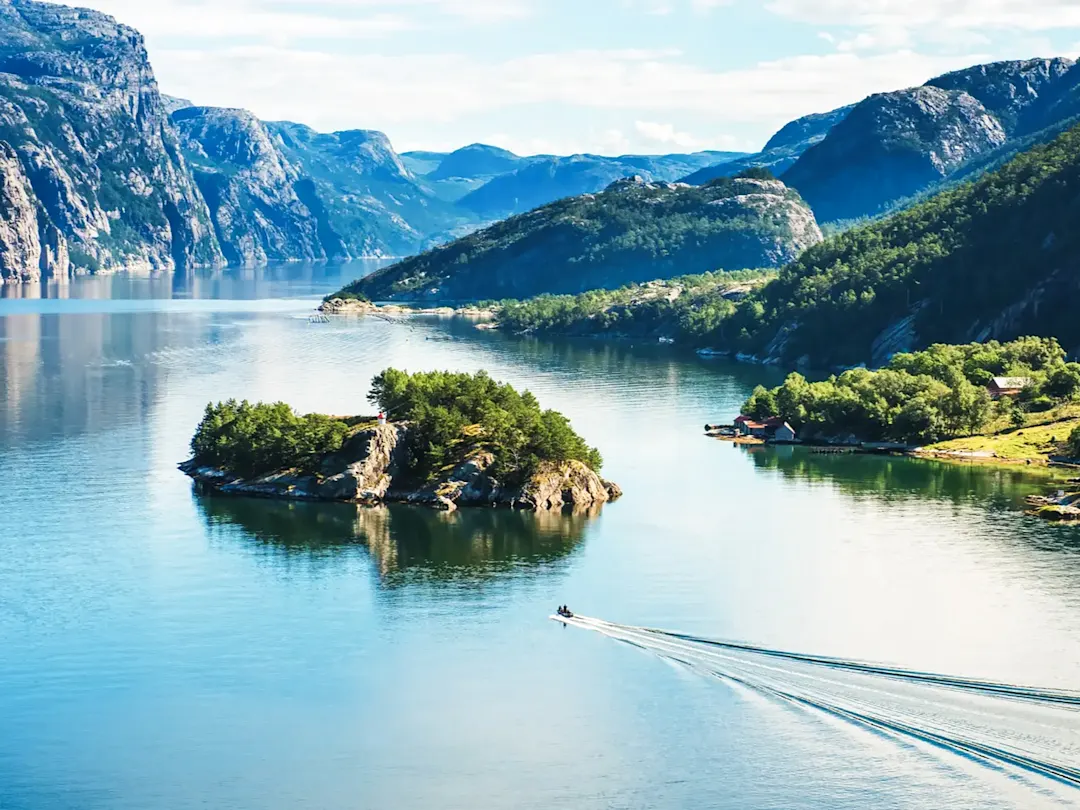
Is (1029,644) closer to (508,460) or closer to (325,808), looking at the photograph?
(325,808)

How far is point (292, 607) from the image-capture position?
3952 inches

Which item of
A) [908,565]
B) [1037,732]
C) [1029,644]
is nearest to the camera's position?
[1037,732]

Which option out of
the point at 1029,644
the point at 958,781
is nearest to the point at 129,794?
the point at 958,781

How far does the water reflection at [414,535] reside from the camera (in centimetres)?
11150

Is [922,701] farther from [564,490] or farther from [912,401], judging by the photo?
[912,401]

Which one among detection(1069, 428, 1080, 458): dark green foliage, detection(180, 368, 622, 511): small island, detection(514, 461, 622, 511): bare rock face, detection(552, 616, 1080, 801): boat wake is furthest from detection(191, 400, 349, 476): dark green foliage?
detection(1069, 428, 1080, 458): dark green foliage

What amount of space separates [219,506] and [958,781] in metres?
77.9

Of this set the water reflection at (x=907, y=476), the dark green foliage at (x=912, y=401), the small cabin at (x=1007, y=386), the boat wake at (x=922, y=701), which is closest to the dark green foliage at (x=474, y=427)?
the water reflection at (x=907, y=476)

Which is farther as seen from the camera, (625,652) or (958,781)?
(625,652)

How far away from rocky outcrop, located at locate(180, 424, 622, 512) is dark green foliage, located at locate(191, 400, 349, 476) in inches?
Answer: 60.1

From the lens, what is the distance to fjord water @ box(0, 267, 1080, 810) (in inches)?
2844

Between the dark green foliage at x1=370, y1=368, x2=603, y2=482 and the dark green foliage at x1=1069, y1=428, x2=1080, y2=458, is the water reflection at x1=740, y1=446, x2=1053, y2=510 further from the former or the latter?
the dark green foliage at x1=370, y1=368, x2=603, y2=482

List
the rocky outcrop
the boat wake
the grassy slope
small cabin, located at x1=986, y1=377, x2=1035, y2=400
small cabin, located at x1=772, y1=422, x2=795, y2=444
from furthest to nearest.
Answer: small cabin, located at x1=986, y1=377, x2=1035, y2=400 < small cabin, located at x1=772, y1=422, x2=795, y2=444 < the grassy slope < the rocky outcrop < the boat wake

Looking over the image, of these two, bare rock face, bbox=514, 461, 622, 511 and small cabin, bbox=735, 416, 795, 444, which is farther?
small cabin, bbox=735, 416, 795, 444
